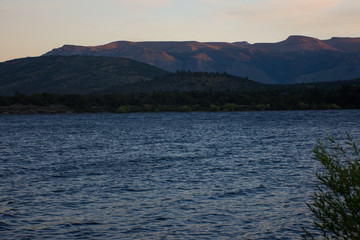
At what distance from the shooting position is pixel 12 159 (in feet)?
147

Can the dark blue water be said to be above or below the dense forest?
below

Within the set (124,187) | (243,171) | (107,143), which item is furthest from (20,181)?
(107,143)

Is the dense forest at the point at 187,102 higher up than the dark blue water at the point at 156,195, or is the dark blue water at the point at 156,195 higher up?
the dense forest at the point at 187,102

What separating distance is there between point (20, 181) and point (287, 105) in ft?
488

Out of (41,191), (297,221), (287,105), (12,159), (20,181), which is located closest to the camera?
(297,221)

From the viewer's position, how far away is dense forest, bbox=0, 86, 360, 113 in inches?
6304

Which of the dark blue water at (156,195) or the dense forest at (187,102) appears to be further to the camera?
the dense forest at (187,102)

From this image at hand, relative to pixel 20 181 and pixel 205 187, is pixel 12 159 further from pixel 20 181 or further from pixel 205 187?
pixel 205 187

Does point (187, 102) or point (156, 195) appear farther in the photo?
point (187, 102)

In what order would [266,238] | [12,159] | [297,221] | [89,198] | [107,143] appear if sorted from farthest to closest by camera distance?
[107,143] → [12,159] → [89,198] → [297,221] → [266,238]

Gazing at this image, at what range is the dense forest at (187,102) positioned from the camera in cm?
16012

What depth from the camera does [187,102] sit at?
174625 millimetres

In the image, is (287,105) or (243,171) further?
(287,105)

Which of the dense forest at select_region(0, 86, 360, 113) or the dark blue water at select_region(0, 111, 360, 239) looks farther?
the dense forest at select_region(0, 86, 360, 113)
